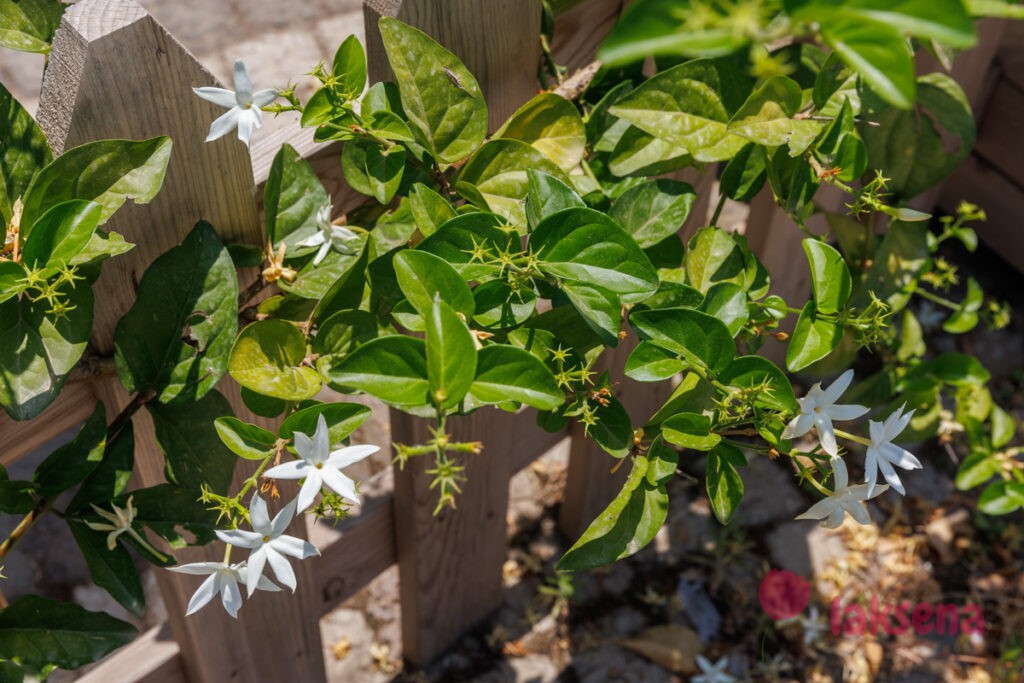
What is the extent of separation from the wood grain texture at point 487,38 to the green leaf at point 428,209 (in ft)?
0.65

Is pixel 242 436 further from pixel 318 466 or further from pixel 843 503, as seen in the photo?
pixel 843 503

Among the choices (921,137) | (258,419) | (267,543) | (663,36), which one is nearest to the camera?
(663,36)

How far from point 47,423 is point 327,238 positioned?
385 millimetres

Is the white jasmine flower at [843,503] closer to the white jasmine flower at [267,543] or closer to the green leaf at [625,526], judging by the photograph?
the green leaf at [625,526]

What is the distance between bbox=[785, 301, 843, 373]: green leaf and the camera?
102 centimetres

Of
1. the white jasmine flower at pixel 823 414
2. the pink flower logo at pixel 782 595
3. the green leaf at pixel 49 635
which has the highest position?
the white jasmine flower at pixel 823 414

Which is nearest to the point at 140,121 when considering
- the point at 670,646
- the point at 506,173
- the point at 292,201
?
the point at 292,201

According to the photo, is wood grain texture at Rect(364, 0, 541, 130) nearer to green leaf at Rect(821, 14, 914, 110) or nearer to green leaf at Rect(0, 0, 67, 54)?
green leaf at Rect(0, 0, 67, 54)

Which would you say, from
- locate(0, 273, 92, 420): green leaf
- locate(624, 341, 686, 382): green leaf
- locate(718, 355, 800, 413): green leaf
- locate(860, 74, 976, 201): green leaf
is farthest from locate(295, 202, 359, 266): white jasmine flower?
locate(860, 74, 976, 201): green leaf

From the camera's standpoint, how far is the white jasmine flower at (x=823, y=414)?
912mm

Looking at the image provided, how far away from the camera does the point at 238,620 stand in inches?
56.7

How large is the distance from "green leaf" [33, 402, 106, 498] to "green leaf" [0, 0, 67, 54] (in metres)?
0.39

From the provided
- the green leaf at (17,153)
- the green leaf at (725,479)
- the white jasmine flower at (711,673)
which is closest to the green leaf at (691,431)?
the green leaf at (725,479)

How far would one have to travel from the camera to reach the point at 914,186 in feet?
5.35
